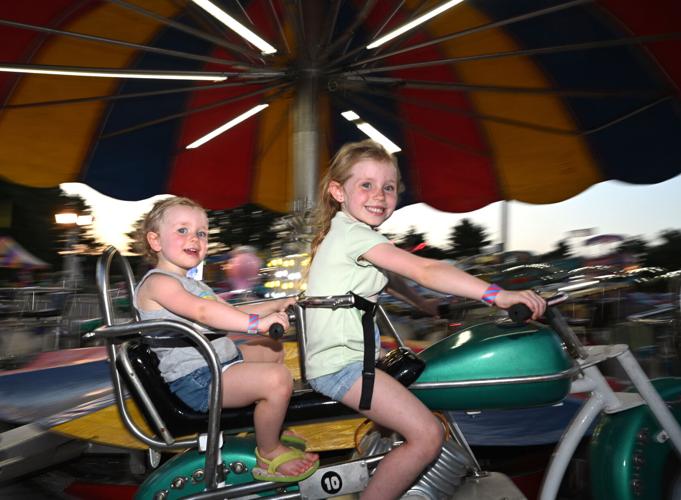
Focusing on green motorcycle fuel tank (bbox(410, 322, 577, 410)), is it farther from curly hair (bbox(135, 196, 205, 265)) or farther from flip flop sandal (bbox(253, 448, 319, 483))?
curly hair (bbox(135, 196, 205, 265))

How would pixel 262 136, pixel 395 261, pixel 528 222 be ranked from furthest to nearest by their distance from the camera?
pixel 528 222 < pixel 262 136 < pixel 395 261

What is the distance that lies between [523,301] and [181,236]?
1037mm

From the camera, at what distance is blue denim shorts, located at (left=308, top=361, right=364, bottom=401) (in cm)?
158

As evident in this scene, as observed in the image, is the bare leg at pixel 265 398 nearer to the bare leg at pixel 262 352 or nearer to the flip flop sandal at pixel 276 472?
the flip flop sandal at pixel 276 472

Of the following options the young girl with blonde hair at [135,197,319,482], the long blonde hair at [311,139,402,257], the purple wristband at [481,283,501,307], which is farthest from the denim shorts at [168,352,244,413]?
the purple wristband at [481,283,501,307]

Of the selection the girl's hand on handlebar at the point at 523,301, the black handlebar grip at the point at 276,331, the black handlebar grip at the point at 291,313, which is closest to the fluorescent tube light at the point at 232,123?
the black handlebar grip at the point at 291,313

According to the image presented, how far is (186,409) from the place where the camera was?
1653 mm

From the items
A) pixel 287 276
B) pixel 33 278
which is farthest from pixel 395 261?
pixel 33 278

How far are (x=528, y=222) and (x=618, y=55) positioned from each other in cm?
760

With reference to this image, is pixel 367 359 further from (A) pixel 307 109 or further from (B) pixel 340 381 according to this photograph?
(A) pixel 307 109

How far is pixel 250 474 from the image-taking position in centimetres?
171

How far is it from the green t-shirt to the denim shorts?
0.27 m

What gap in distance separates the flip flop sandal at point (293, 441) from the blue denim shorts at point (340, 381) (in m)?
0.28

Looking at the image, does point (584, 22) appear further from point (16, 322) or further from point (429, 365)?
point (16, 322)
